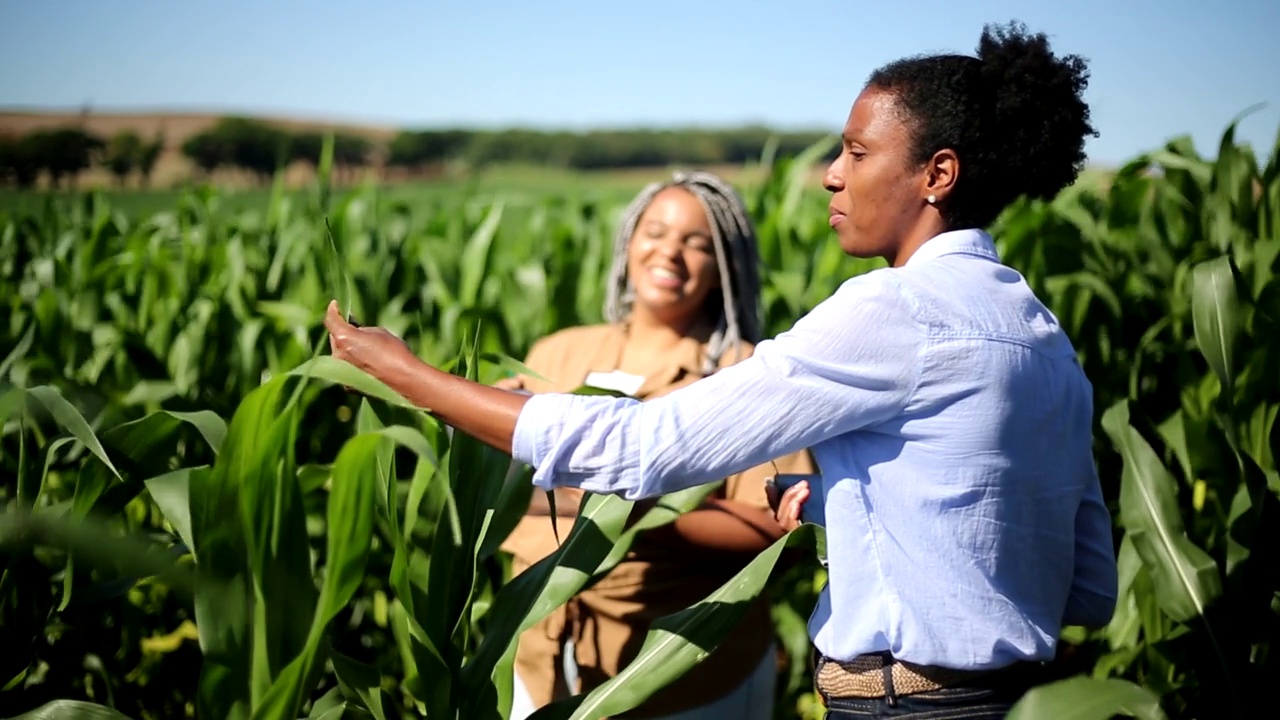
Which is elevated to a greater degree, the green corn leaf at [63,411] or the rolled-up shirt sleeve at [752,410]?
the rolled-up shirt sleeve at [752,410]

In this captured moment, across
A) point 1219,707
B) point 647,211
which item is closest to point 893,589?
point 1219,707

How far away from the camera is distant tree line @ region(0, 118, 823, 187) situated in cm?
380

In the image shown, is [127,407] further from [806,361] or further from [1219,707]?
[1219,707]

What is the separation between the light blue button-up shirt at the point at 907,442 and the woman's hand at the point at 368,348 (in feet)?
0.59

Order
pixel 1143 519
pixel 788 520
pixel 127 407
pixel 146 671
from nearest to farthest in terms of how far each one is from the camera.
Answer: pixel 788 520 < pixel 1143 519 < pixel 127 407 < pixel 146 671

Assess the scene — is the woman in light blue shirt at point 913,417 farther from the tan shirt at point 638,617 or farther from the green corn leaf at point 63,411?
the tan shirt at point 638,617

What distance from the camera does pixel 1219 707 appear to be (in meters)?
2.10

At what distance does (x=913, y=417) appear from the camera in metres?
1.30

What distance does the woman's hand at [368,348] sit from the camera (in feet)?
4.57

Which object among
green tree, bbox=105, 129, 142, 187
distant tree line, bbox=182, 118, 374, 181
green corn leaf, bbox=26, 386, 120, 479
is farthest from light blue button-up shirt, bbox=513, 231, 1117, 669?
distant tree line, bbox=182, 118, 374, 181

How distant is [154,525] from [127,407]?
41 centimetres

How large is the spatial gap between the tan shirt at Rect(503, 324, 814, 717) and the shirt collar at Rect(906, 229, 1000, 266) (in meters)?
0.83

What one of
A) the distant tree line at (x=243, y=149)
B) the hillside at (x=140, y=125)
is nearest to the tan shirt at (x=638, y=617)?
the hillside at (x=140, y=125)

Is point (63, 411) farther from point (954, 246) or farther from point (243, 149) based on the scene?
point (243, 149)
